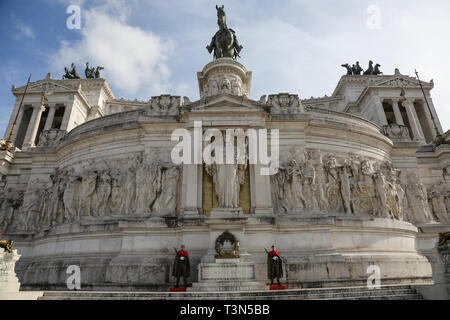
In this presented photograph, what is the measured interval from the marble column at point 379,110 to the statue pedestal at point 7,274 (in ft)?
190

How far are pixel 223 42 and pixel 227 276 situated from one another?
2345 cm

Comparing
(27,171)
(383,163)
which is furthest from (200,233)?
(27,171)

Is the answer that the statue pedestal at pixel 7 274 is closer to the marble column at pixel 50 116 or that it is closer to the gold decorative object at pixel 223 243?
the gold decorative object at pixel 223 243

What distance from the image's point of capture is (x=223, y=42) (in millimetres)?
27938

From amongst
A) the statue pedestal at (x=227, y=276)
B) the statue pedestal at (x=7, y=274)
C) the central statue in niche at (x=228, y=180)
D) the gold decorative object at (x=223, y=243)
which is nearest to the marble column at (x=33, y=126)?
the statue pedestal at (x=7, y=274)

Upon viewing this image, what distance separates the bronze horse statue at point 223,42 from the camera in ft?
91.7

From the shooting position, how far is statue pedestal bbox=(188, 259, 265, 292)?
1097 cm

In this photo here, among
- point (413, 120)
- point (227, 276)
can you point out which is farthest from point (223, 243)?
point (413, 120)

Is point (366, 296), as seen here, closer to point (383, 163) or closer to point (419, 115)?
point (383, 163)

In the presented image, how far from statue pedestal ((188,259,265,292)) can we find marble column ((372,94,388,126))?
51.5m

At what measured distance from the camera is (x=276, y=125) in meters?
16.3

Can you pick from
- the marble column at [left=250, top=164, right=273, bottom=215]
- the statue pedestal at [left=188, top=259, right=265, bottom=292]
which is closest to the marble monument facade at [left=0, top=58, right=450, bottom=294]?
the marble column at [left=250, top=164, right=273, bottom=215]

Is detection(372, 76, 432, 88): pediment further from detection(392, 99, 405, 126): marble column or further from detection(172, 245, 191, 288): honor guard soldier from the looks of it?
detection(172, 245, 191, 288): honor guard soldier
